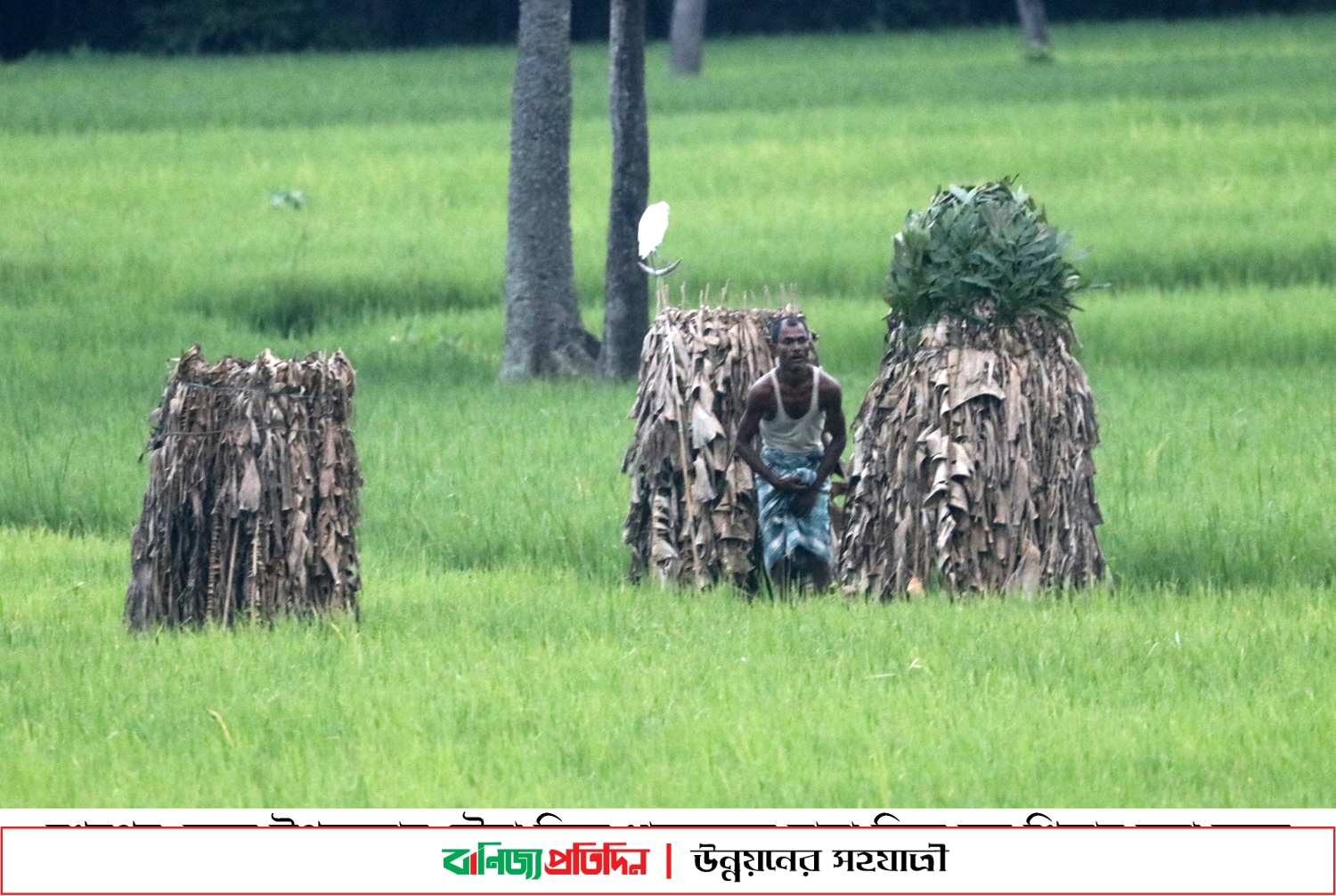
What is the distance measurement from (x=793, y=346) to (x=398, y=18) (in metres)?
42.2

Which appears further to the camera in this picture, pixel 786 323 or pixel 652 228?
pixel 652 228

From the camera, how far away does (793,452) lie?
9945mm

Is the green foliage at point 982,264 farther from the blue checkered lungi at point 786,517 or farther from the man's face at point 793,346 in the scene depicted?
the blue checkered lungi at point 786,517

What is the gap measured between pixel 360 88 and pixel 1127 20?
71.1 feet

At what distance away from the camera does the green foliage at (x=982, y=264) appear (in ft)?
32.3

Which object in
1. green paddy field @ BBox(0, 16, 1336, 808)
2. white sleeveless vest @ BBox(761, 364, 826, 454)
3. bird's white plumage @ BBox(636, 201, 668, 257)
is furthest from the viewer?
bird's white plumage @ BBox(636, 201, 668, 257)

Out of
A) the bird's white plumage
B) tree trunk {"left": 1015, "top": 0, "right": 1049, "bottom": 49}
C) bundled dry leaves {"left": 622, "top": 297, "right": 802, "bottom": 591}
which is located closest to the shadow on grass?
the bird's white plumage

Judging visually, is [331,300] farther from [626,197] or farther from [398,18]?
[398,18]

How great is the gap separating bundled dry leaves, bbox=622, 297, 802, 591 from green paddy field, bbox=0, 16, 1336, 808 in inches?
11.5

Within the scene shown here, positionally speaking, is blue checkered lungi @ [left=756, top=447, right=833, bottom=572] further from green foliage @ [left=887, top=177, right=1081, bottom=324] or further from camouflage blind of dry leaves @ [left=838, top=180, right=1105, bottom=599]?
green foliage @ [left=887, top=177, right=1081, bottom=324]

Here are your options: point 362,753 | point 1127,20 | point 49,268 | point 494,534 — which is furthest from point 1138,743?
point 1127,20

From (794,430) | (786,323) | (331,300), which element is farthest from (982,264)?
(331,300)

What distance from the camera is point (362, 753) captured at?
7078 millimetres

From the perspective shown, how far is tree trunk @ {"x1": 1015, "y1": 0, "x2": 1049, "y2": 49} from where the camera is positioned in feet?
134
